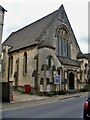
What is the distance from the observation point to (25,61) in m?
33.2

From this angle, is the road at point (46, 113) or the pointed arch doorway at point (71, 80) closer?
the road at point (46, 113)

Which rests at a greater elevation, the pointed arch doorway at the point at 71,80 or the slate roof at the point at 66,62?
the slate roof at the point at 66,62

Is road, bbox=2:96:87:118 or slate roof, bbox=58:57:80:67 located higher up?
slate roof, bbox=58:57:80:67

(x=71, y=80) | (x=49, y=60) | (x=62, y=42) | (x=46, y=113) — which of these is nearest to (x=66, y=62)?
(x=71, y=80)

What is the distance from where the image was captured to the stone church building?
1148 inches

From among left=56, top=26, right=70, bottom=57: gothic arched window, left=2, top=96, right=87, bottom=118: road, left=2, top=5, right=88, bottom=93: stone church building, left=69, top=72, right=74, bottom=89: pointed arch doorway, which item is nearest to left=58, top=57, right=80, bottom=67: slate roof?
Result: left=2, top=5, right=88, bottom=93: stone church building

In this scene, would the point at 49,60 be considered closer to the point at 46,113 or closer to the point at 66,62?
the point at 66,62

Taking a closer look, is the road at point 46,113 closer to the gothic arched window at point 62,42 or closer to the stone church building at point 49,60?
the stone church building at point 49,60

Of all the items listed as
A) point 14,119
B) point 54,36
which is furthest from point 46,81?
point 14,119

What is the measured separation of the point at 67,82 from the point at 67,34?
346 inches

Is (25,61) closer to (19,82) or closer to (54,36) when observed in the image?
(19,82)

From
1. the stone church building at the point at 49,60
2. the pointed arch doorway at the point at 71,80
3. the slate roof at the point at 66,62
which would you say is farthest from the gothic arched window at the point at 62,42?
the pointed arch doorway at the point at 71,80

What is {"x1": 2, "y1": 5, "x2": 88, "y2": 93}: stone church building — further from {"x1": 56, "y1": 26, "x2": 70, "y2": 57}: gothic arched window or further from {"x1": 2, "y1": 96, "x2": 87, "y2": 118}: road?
{"x1": 2, "y1": 96, "x2": 87, "y2": 118}: road

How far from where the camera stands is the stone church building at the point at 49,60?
1148 inches
